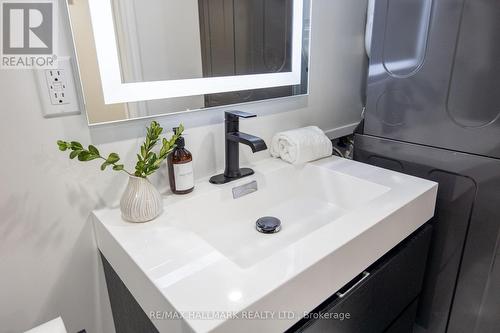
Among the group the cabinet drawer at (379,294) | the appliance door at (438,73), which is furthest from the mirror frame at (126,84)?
the cabinet drawer at (379,294)

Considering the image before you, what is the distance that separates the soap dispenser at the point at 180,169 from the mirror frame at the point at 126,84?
150 millimetres

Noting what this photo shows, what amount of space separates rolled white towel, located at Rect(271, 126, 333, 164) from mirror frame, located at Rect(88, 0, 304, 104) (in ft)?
0.68

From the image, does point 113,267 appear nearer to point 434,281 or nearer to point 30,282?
point 30,282

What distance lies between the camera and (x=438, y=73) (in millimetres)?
957

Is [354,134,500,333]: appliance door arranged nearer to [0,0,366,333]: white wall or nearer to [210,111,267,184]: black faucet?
[210,111,267,184]: black faucet

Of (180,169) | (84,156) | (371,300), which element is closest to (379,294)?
(371,300)

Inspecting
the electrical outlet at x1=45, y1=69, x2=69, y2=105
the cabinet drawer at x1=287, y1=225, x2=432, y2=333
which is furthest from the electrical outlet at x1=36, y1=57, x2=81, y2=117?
the cabinet drawer at x1=287, y1=225, x2=432, y2=333

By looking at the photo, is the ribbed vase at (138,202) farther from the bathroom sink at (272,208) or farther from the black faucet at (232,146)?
the black faucet at (232,146)

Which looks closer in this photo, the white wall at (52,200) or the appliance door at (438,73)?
the white wall at (52,200)

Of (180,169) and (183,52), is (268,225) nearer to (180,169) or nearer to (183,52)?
(180,169)

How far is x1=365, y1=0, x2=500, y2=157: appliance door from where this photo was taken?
0.86m

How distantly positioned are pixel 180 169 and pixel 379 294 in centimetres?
64

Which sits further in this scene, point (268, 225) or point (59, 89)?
point (268, 225)

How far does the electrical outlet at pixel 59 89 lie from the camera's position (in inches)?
27.2
